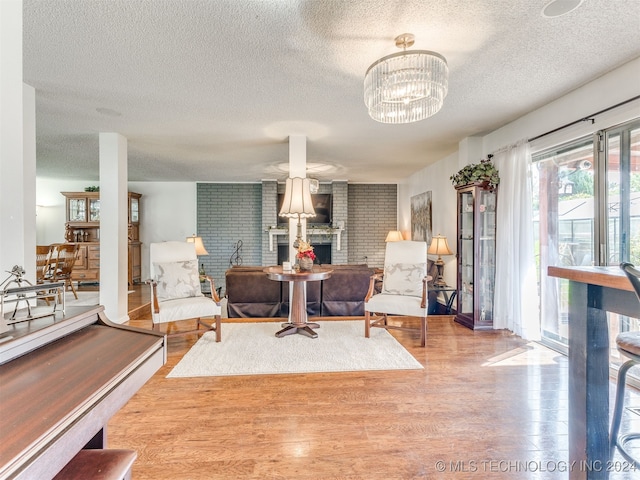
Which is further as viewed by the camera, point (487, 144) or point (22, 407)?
point (487, 144)


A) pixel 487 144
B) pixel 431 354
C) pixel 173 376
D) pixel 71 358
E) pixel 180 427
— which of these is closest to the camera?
pixel 71 358

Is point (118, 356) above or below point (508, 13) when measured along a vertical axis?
below

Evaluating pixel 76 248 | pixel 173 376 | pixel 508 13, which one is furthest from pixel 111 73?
pixel 76 248

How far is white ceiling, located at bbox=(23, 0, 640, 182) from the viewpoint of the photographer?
1.85 meters

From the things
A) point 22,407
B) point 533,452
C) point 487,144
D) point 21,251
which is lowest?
point 533,452

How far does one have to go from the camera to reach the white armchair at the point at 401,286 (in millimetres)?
3223

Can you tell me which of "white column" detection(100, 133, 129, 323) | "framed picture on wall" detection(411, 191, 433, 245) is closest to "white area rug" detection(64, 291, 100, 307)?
"white column" detection(100, 133, 129, 323)

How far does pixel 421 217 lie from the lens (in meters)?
6.42

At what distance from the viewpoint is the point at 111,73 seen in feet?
8.35

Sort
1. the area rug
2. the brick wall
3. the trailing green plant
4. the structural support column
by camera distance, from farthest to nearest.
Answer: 1. the brick wall
2. the trailing green plant
3. the area rug
4. the structural support column

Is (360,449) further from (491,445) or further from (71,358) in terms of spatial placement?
(71,358)

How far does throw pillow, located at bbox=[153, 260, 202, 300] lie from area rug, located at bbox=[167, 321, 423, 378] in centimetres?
52

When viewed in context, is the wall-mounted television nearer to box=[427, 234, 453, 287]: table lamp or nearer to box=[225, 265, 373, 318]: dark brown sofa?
box=[427, 234, 453, 287]: table lamp

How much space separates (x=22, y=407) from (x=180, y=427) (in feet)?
4.23
